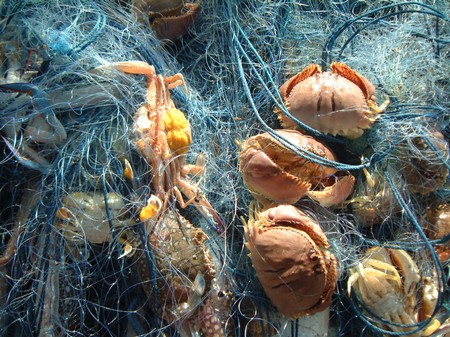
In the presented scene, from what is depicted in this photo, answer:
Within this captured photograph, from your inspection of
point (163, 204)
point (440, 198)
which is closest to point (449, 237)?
point (440, 198)

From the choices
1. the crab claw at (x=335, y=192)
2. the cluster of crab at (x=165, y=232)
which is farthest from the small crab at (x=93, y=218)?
the crab claw at (x=335, y=192)

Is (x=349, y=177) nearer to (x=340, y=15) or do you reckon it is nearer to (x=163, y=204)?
(x=163, y=204)

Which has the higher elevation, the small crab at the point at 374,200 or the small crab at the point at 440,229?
the small crab at the point at 374,200

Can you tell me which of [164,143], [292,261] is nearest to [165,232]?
[164,143]

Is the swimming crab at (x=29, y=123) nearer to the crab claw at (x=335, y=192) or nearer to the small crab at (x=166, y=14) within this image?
the small crab at (x=166, y=14)

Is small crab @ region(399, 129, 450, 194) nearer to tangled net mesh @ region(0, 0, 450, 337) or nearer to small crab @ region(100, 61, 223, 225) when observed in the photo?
tangled net mesh @ region(0, 0, 450, 337)

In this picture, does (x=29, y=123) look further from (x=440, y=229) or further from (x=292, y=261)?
(x=440, y=229)
